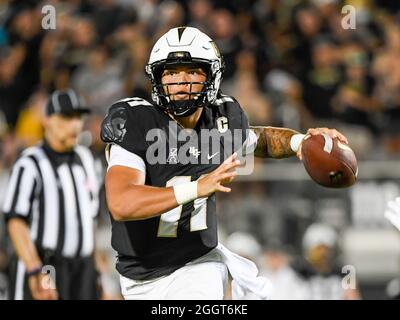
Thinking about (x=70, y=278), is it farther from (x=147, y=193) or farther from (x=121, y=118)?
(x=147, y=193)

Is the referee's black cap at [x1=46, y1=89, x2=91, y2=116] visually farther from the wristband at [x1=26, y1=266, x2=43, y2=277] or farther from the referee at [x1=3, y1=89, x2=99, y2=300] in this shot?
the wristband at [x1=26, y1=266, x2=43, y2=277]

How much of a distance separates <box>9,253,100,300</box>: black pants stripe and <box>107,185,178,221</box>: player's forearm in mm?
2383

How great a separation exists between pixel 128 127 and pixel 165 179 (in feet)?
0.96

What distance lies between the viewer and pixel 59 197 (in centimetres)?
682

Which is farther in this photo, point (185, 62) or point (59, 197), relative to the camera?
point (59, 197)

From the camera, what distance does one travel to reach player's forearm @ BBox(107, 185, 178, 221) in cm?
433

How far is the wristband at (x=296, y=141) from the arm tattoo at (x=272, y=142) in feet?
0.18

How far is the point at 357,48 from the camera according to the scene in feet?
33.2

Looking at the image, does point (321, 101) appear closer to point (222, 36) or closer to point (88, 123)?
point (222, 36)

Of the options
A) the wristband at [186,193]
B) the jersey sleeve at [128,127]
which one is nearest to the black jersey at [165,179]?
the jersey sleeve at [128,127]

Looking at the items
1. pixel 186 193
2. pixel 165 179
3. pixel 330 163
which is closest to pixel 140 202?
pixel 186 193

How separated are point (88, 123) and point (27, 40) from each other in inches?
60.9

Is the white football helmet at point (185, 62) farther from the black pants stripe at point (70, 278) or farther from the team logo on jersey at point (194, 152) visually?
the black pants stripe at point (70, 278)

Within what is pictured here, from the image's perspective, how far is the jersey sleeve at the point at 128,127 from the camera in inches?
183
